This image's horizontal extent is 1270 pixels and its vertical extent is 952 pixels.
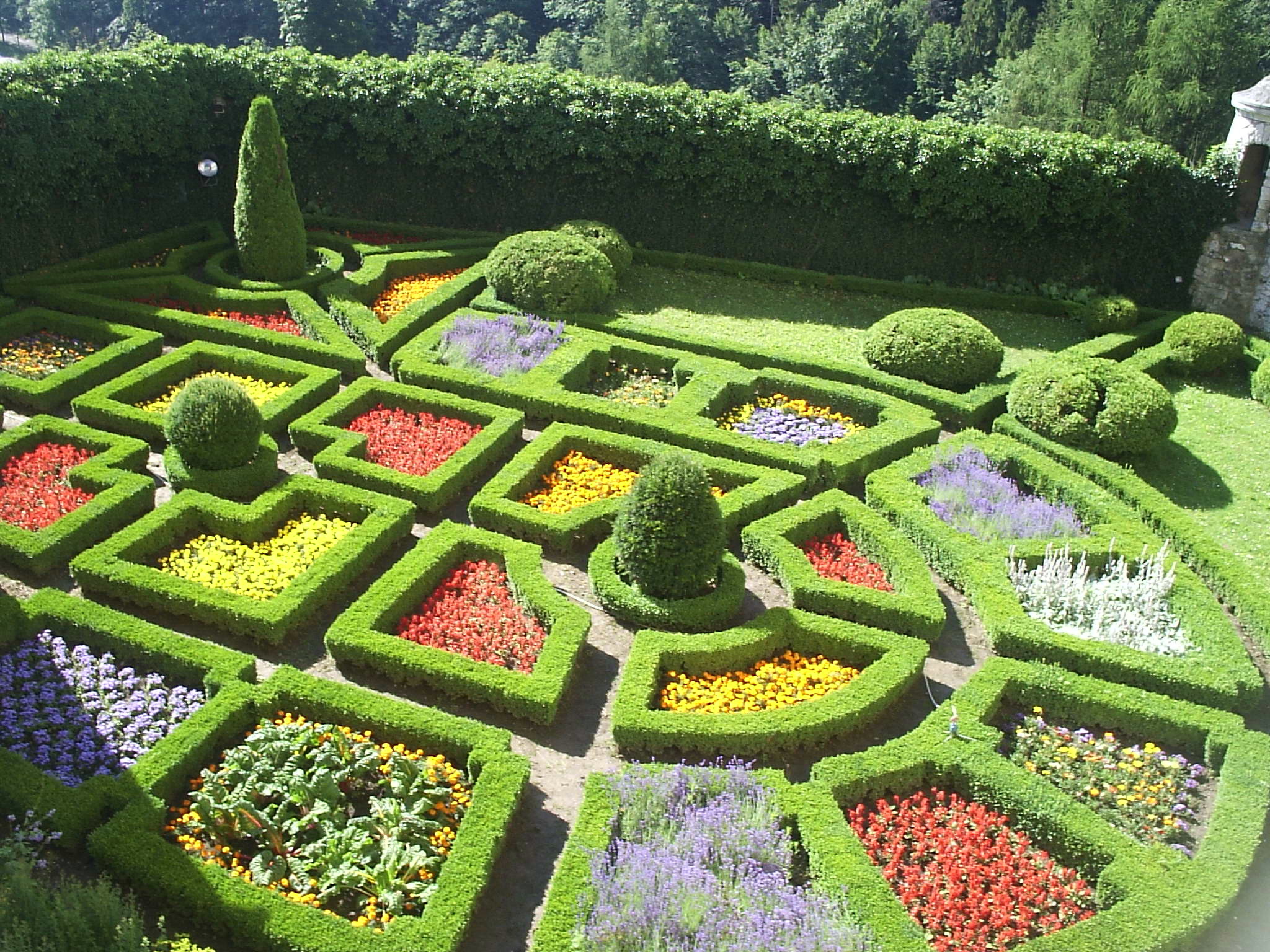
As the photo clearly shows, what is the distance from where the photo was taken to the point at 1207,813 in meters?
9.91

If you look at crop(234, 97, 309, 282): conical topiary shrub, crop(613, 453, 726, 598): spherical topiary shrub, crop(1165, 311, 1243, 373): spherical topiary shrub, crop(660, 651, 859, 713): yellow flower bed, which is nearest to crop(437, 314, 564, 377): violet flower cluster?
crop(234, 97, 309, 282): conical topiary shrub

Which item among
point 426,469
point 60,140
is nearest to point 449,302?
point 426,469

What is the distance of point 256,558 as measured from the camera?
1255 cm

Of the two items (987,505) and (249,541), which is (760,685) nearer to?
(987,505)

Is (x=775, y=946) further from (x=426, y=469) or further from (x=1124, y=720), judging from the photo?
(x=426, y=469)

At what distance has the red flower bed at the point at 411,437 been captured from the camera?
14.8 meters

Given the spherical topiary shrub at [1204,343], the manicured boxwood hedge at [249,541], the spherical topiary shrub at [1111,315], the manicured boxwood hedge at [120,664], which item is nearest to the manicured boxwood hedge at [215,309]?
the manicured boxwood hedge at [249,541]

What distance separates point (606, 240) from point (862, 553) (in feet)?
34.1

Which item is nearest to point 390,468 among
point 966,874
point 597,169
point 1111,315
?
point 966,874

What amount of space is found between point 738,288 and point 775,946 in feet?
53.4

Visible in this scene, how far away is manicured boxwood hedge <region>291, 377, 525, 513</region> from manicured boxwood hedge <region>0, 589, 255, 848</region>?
3.53 m

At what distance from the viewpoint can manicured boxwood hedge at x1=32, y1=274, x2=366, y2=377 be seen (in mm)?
17547

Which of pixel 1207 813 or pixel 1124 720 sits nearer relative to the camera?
pixel 1207 813

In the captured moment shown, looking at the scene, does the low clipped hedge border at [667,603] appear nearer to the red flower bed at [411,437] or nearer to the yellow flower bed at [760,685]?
the yellow flower bed at [760,685]
